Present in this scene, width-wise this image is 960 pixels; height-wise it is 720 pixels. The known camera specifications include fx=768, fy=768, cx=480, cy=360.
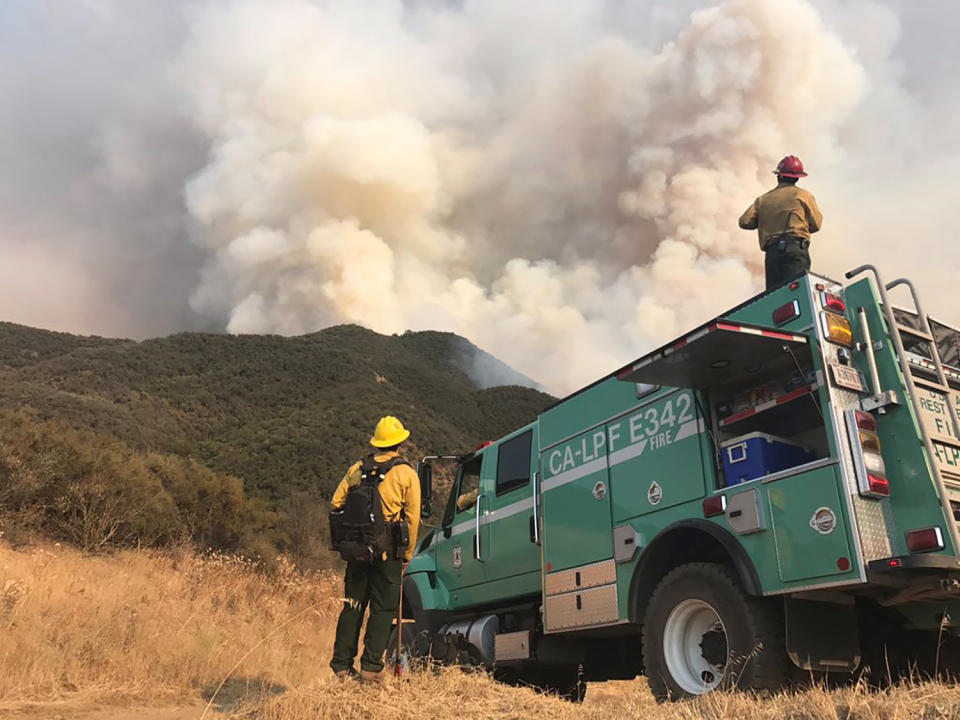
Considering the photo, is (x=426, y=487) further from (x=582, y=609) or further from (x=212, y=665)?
(x=212, y=665)

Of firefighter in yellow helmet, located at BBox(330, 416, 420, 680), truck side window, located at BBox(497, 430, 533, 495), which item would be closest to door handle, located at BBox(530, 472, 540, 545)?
truck side window, located at BBox(497, 430, 533, 495)

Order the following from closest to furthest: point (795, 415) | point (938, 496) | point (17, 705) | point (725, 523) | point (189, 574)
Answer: point (938, 496) < point (725, 523) < point (795, 415) < point (17, 705) < point (189, 574)

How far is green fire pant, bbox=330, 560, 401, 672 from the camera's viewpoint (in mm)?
5535

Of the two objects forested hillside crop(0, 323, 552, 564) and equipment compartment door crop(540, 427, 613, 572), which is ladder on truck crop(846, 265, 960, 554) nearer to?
equipment compartment door crop(540, 427, 613, 572)

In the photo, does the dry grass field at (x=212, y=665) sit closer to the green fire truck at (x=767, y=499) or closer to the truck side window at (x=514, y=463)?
the green fire truck at (x=767, y=499)

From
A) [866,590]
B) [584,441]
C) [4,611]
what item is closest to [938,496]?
[866,590]

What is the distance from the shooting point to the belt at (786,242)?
6844mm

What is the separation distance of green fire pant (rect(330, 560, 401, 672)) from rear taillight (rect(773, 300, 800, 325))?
3.23 meters

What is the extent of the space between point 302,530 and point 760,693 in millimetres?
15672

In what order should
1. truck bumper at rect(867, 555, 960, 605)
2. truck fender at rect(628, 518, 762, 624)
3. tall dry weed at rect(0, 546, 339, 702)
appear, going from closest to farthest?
1. truck bumper at rect(867, 555, 960, 605)
2. truck fender at rect(628, 518, 762, 624)
3. tall dry weed at rect(0, 546, 339, 702)

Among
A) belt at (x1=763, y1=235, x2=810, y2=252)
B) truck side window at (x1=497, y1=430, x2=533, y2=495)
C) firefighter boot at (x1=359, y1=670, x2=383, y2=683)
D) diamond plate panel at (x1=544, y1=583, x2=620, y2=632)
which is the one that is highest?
belt at (x1=763, y1=235, x2=810, y2=252)

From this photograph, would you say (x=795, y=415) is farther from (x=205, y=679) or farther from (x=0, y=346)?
(x=0, y=346)

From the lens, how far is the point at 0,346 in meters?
49.5

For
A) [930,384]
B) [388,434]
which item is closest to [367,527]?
[388,434]
